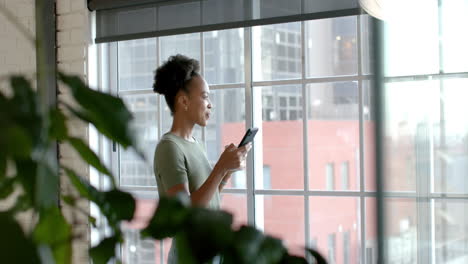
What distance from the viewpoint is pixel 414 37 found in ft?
2.65

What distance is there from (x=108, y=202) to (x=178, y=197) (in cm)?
6

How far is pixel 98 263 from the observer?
1.29 ft

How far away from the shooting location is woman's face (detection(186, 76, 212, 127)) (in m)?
2.59

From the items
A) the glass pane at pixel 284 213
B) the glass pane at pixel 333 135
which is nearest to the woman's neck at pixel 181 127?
the glass pane at pixel 284 213

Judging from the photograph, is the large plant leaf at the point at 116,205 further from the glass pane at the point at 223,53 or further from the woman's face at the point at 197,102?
the glass pane at the point at 223,53

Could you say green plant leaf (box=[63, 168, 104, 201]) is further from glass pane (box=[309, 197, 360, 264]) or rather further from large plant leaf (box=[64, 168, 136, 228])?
glass pane (box=[309, 197, 360, 264])

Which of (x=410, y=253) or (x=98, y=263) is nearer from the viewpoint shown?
(x=98, y=263)

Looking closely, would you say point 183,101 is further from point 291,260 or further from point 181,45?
point 181,45

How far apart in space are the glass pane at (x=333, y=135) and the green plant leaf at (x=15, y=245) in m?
7.06

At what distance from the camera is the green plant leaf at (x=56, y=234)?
1.22ft

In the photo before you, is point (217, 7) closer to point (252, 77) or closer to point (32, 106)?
point (252, 77)

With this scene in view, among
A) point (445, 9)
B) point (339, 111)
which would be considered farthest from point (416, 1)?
point (339, 111)

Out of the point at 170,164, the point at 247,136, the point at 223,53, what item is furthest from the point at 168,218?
the point at 223,53

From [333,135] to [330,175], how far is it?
57 centimetres
